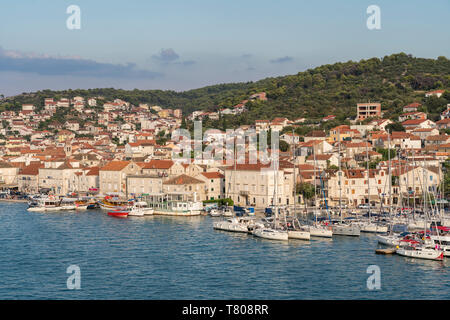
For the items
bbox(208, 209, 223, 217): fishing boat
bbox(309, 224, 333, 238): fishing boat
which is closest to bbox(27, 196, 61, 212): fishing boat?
bbox(208, 209, 223, 217): fishing boat

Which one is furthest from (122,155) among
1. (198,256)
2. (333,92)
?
(198,256)

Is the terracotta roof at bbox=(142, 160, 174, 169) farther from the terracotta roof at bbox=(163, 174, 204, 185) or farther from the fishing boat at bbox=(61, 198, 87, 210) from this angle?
the fishing boat at bbox=(61, 198, 87, 210)

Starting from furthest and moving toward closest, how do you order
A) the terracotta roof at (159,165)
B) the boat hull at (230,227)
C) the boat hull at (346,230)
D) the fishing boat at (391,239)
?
the terracotta roof at (159,165)
the boat hull at (230,227)
the boat hull at (346,230)
the fishing boat at (391,239)

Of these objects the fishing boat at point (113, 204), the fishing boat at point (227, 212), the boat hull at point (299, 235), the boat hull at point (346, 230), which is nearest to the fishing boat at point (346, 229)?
the boat hull at point (346, 230)

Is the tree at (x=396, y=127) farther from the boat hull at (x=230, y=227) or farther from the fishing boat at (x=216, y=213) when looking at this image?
the boat hull at (x=230, y=227)

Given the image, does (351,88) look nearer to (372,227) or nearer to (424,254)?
(372,227)
